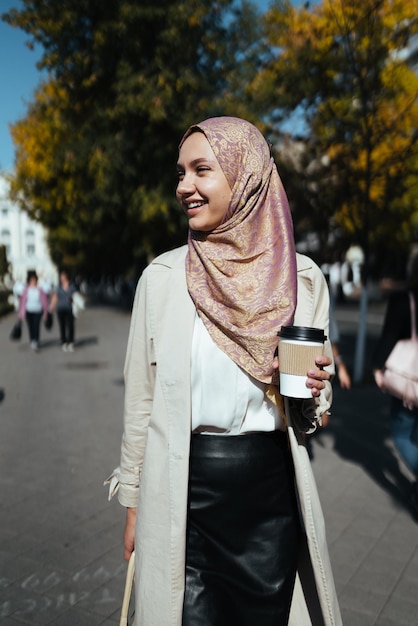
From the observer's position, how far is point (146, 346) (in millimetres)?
1973

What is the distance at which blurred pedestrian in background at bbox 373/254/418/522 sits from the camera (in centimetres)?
421

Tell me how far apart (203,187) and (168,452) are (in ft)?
2.75

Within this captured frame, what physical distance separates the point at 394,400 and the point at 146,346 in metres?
3.03

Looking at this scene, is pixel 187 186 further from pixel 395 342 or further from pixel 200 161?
pixel 395 342

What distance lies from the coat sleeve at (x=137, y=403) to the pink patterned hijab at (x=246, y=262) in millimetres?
204

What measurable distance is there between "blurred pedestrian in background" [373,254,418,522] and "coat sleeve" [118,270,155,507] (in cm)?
265

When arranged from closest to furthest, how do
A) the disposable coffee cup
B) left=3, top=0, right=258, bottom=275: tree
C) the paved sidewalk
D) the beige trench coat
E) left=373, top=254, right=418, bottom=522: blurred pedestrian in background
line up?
the disposable coffee cup
the beige trench coat
the paved sidewalk
left=373, top=254, right=418, bottom=522: blurred pedestrian in background
left=3, top=0, right=258, bottom=275: tree

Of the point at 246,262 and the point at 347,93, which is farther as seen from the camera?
the point at 347,93

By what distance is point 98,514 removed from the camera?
4520 millimetres

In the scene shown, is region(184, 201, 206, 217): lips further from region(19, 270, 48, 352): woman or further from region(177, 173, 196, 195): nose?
region(19, 270, 48, 352): woman

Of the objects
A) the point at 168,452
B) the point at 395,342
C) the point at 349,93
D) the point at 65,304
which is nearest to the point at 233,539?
the point at 168,452

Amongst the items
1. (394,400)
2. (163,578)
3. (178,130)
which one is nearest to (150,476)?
(163,578)

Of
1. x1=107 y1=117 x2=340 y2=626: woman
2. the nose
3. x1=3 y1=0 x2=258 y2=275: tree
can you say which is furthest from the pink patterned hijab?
x1=3 y1=0 x2=258 y2=275: tree

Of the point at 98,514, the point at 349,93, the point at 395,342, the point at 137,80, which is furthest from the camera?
the point at 137,80
